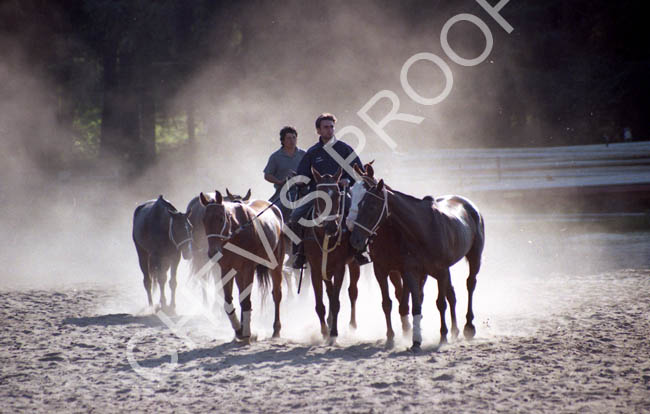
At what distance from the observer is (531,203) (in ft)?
60.6

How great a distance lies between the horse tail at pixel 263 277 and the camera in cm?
770

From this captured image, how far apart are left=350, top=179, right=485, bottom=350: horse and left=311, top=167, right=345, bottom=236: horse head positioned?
36 cm

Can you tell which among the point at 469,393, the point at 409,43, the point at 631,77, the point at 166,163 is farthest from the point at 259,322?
the point at 166,163

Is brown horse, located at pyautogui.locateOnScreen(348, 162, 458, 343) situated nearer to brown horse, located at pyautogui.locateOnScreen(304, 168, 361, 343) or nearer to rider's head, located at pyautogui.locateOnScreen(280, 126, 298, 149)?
brown horse, located at pyautogui.locateOnScreen(304, 168, 361, 343)

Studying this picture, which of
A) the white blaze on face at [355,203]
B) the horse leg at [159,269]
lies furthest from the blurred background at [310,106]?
the white blaze on face at [355,203]

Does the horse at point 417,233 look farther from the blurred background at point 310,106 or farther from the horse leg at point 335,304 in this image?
the blurred background at point 310,106

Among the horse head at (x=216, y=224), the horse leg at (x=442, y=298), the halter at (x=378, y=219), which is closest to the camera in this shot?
the halter at (x=378, y=219)

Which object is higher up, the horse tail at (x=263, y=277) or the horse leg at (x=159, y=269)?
the horse leg at (x=159, y=269)

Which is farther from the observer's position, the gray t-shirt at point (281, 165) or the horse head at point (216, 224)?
the gray t-shirt at point (281, 165)

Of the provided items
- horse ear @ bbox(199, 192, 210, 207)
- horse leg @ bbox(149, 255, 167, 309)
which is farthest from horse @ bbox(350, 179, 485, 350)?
horse leg @ bbox(149, 255, 167, 309)

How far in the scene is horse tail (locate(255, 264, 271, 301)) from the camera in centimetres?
770

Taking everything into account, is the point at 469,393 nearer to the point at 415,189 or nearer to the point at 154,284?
the point at 154,284

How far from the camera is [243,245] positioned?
7.18 m

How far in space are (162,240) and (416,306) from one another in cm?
437
